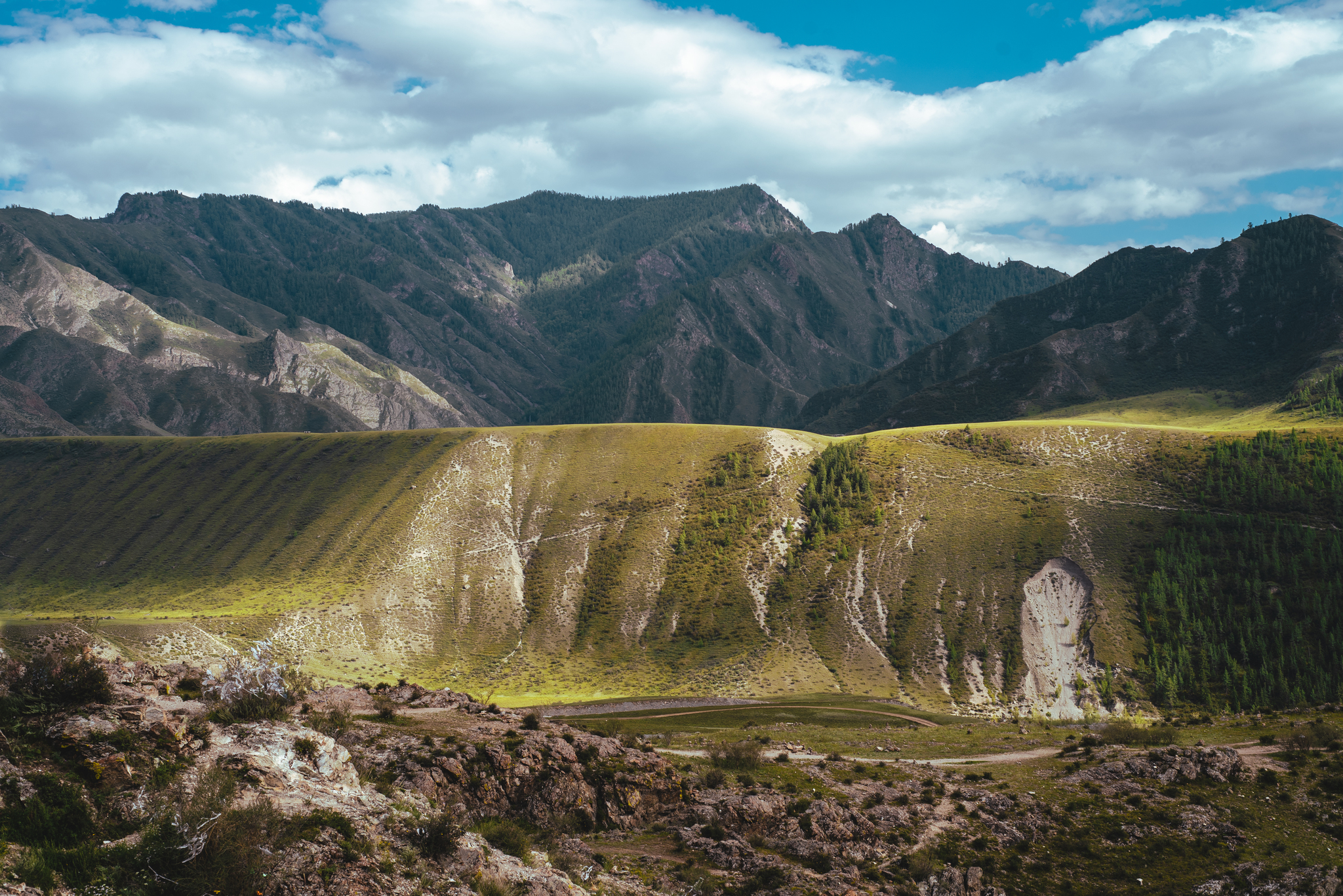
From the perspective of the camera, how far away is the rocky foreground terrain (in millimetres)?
14898

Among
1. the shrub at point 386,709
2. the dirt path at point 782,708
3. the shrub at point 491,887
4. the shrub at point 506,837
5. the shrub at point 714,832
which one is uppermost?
the shrub at point 386,709

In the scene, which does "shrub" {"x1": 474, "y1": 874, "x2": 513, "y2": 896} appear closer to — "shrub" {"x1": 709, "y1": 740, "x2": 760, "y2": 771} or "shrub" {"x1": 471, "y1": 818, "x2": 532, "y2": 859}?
"shrub" {"x1": 471, "y1": 818, "x2": 532, "y2": 859}

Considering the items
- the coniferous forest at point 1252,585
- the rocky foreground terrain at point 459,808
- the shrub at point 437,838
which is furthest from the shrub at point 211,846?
the coniferous forest at point 1252,585

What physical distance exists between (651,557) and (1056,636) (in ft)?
184

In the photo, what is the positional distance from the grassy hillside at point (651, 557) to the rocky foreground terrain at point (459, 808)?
56.6m

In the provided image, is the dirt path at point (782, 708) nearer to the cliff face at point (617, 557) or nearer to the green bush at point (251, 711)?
the cliff face at point (617, 557)

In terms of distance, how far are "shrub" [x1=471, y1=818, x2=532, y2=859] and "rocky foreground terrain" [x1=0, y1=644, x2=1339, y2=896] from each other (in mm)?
94

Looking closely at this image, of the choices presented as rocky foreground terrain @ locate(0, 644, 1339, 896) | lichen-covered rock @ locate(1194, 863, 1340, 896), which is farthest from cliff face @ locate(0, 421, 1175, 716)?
lichen-covered rock @ locate(1194, 863, 1340, 896)

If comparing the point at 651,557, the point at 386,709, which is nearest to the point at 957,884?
the point at 386,709

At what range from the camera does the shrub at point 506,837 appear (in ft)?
70.0

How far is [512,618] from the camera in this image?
11388 cm

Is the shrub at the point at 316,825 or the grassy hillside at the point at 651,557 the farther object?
the grassy hillside at the point at 651,557

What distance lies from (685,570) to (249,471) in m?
91.5

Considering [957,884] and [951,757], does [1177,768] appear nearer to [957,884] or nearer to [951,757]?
[951,757]
